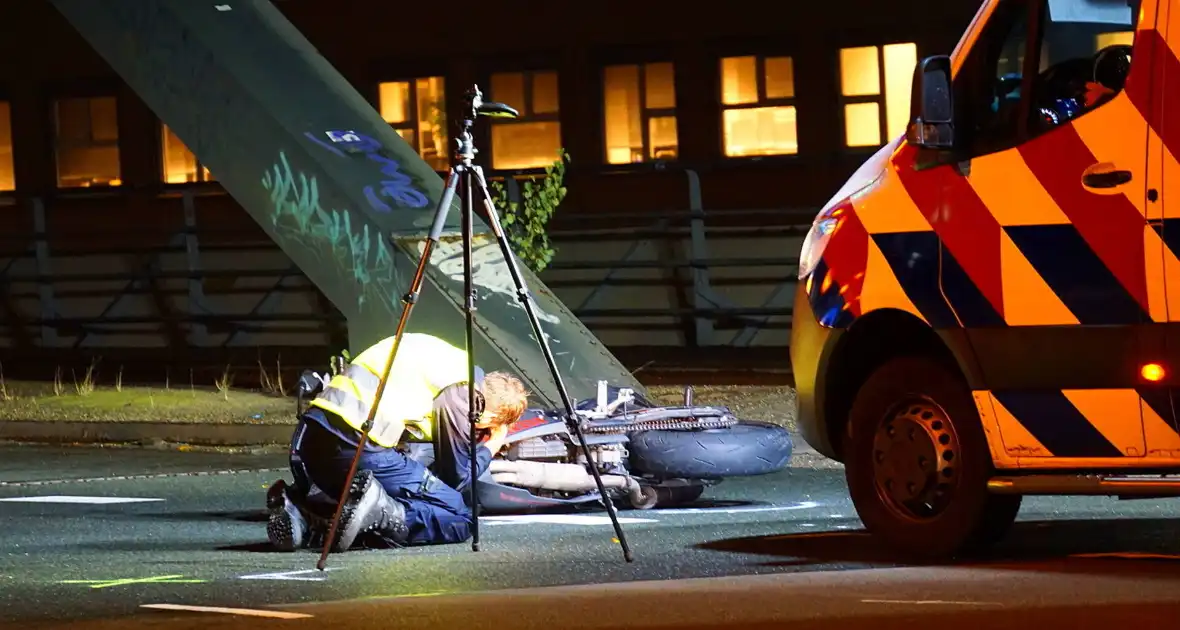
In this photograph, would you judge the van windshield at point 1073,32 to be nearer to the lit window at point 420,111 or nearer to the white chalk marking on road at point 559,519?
the white chalk marking on road at point 559,519

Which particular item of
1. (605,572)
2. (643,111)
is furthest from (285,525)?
(643,111)

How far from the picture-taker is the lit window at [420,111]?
23.3 m

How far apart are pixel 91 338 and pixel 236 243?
2028mm

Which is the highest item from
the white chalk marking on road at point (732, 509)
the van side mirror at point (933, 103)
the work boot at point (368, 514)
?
the van side mirror at point (933, 103)

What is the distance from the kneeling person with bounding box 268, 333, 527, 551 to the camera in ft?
30.2

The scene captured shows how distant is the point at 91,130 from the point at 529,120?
5357 millimetres

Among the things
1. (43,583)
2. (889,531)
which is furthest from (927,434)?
(43,583)

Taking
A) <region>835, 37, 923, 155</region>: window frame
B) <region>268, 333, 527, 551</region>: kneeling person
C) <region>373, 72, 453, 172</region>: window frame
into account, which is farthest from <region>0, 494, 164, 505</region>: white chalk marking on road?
<region>373, 72, 453, 172</region>: window frame

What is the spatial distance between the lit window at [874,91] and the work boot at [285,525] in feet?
42.4

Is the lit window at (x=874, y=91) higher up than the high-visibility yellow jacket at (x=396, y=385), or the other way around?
the lit window at (x=874, y=91)

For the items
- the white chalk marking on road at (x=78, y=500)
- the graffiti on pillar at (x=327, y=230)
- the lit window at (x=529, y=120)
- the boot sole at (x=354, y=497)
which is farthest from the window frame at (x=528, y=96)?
the boot sole at (x=354, y=497)

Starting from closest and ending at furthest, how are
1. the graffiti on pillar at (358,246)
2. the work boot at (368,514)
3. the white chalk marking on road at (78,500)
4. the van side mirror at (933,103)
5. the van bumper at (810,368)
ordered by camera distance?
1. the van side mirror at (933,103)
2. the van bumper at (810,368)
3. the work boot at (368,514)
4. the white chalk marking on road at (78,500)
5. the graffiti on pillar at (358,246)

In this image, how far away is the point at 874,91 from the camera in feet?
70.8

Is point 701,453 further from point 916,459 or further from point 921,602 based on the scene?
point 921,602
